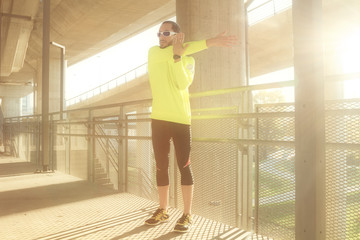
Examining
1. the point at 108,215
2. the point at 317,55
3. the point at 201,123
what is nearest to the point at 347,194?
the point at 317,55

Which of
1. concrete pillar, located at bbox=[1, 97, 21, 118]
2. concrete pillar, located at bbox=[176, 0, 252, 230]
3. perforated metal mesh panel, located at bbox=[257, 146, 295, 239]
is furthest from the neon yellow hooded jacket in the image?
concrete pillar, located at bbox=[1, 97, 21, 118]

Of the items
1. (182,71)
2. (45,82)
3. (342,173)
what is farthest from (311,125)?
(45,82)

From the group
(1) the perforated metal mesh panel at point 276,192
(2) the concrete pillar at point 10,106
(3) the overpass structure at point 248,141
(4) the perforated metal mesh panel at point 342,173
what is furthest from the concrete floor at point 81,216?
(2) the concrete pillar at point 10,106

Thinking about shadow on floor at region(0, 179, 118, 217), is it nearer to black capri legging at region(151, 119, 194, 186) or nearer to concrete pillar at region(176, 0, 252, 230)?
black capri legging at region(151, 119, 194, 186)

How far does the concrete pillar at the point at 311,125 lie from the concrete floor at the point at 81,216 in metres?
1.14

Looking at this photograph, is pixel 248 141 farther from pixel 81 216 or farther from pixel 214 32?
pixel 214 32

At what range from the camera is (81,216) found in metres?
3.90

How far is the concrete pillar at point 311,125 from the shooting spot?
2.00 meters

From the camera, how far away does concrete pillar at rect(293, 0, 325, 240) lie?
200 centimetres

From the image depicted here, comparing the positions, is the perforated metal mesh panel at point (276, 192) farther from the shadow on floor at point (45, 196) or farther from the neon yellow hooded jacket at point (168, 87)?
the shadow on floor at point (45, 196)

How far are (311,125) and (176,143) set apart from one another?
1451mm

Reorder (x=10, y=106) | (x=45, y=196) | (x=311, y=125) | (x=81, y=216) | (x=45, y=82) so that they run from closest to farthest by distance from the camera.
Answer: (x=311, y=125), (x=81, y=216), (x=45, y=196), (x=45, y=82), (x=10, y=106)

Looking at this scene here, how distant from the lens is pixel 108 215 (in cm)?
391

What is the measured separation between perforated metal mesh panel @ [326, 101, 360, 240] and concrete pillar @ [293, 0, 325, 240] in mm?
730
